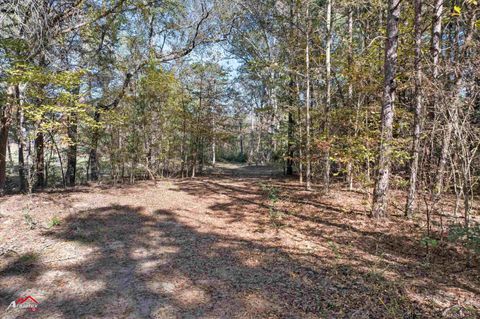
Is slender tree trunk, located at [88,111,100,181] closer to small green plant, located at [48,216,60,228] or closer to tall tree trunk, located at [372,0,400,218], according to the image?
small green plant, located at [48,216,60,228]

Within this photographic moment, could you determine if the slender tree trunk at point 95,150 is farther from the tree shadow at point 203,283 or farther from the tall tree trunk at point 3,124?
the tree shadow at point 203,283

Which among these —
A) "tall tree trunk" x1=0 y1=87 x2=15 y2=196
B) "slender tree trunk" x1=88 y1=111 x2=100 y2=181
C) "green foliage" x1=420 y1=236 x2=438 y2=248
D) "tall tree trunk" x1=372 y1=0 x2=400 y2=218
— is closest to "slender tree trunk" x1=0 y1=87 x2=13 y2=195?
"tall tree trunk" x1=0 y1=87 x2=15 y2=196

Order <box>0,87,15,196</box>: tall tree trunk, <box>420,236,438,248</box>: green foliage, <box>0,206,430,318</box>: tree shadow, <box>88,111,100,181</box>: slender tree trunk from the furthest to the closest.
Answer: <box>88,111,100,181</box>: slender tree trunk, <box>0,87,15,196</box>: tall tree trunk, <box>420,236,438,248</box>: green foliage, <box>0,206,430,318</box>: tree shadow

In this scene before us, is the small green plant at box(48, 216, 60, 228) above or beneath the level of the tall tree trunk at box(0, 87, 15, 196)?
beneath

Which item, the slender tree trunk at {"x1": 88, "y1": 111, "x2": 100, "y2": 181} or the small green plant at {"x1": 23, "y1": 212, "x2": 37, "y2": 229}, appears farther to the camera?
the slender tree trunk at {"x1": 88, "y1": 111, "x2": 100, "y2": 181}

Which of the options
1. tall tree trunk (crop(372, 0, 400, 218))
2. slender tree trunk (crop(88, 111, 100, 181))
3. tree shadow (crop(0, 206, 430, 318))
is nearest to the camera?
tree shadow (crop(0, 206, 430, 318))

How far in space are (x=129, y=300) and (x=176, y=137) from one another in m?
9.01

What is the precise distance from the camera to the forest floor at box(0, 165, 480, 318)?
2920mm

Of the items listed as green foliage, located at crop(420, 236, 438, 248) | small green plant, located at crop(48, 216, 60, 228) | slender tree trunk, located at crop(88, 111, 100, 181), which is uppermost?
slender tree trunk, located at crop(88, 111, 100, 181)

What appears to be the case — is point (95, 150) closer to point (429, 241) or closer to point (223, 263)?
point (223, 263)

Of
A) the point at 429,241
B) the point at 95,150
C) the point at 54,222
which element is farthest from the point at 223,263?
the point at 95,150

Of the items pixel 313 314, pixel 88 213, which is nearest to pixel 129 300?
pixel 313 314

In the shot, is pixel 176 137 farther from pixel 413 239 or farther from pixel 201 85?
pixel 413 239

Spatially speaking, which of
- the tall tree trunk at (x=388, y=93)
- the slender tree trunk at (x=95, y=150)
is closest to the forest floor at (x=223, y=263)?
the tall tree trunk at (x=388, y=93)
